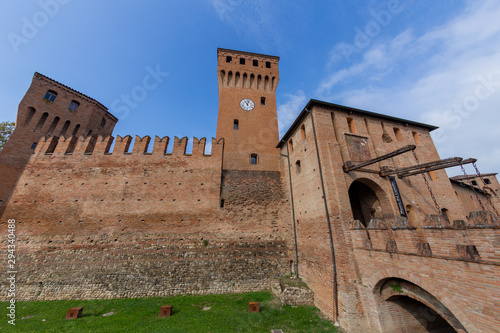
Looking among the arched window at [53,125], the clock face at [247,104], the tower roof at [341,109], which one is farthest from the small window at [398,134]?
the arched window at [53,125]

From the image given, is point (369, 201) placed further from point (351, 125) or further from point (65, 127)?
point (65, 127)

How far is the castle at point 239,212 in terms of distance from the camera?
299 inches

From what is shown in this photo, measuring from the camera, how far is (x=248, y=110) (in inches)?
724

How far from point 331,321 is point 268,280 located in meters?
4.26

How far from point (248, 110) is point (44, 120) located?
1916 cm

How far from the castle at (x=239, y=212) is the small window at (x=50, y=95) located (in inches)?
13.6

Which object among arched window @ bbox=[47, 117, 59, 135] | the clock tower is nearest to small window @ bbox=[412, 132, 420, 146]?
the clock tower

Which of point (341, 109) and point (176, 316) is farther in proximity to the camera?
point (341, 109)

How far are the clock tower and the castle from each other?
0.39 metres

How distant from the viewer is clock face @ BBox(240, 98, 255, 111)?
18.5 metres

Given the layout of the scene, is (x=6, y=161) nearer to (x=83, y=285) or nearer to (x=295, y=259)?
(x=83, y=285)

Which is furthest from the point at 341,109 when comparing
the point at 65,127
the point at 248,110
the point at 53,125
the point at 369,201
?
the point at 53,125

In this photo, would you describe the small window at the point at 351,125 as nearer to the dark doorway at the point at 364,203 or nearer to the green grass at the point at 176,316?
the dark doorway at the point at 364,203

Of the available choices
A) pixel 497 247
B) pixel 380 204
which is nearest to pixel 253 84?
pixel 380 204
